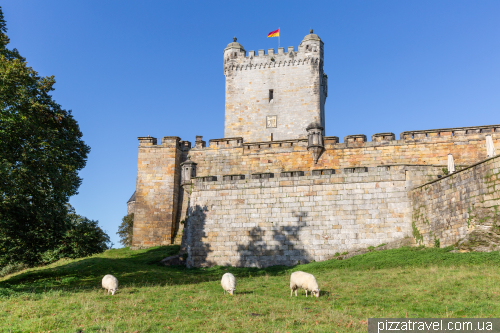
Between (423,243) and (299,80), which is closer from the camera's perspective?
(423,243)

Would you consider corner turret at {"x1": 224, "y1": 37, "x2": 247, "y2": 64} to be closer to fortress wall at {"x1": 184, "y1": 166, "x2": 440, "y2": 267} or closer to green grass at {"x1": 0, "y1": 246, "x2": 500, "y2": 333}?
fortress wall at {"x1": 184, "y1": 166, "x2": 440, "y2": 267}

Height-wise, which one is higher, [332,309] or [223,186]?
[223,186]

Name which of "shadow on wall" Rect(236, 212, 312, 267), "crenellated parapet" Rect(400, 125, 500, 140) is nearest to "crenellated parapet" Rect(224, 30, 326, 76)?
"crenellated parapet" Rect(400, 125, 500, 140)

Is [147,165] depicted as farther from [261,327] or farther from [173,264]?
[261,327]

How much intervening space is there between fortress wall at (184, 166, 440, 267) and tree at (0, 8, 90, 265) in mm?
7184

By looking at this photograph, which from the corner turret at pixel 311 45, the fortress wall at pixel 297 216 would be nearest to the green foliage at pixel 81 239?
the fortress wall at pixel 297 216

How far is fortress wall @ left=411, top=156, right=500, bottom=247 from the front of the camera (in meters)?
13.9

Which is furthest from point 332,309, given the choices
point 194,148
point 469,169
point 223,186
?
point 194,148

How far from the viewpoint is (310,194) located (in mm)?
20297

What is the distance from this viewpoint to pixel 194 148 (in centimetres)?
2881

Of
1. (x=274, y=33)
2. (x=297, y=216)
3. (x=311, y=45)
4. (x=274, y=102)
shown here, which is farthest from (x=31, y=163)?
(x=274, y=33)

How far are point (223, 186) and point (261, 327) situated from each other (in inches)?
550

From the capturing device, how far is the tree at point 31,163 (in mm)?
14383

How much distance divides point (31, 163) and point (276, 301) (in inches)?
421
